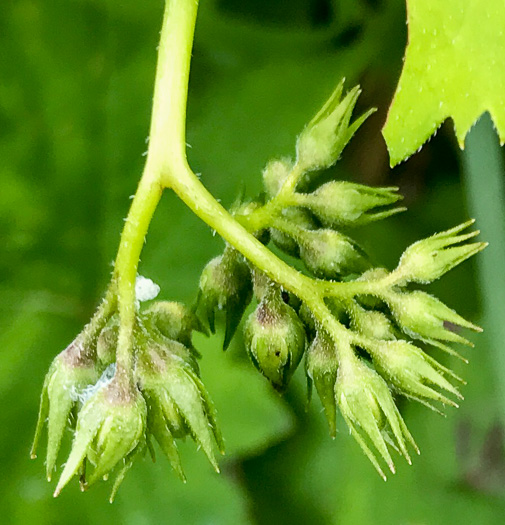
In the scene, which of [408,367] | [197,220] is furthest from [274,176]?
[197,220]

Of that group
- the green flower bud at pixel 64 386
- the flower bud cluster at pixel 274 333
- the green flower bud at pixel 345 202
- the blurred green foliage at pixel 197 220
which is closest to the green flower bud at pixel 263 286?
the flower bud cluster at pixel 274 333

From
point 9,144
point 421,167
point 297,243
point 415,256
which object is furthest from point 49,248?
point 415,256

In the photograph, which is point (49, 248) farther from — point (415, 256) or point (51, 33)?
point (415, 256)

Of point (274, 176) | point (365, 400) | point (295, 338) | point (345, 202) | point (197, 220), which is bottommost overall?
point (365, 400)

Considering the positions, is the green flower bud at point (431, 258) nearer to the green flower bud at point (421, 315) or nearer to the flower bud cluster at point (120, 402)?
the green flower bud at point (421, 315)

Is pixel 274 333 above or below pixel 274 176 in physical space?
below

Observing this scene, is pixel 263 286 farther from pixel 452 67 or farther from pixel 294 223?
pixel 452 67

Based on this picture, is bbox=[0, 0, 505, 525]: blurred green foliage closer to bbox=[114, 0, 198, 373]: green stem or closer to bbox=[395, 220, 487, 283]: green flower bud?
bbox=[114, 0, 198, 373]: green stem
